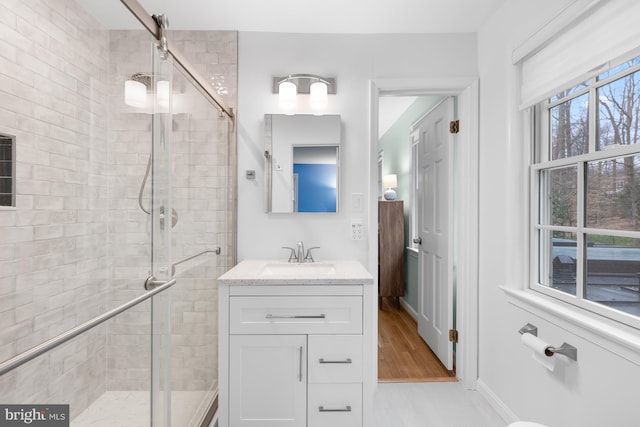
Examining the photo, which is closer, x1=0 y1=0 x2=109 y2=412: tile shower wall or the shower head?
x1=0 y1=0 x2=109 y2=412: tile shower wall

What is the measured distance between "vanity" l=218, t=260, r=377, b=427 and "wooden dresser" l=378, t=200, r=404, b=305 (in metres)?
2.35

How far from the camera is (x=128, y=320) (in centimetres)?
108

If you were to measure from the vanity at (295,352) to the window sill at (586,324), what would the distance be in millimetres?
816

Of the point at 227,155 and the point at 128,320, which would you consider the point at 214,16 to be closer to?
the point at 227,155

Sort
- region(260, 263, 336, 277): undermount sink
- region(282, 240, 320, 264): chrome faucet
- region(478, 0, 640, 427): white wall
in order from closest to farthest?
region(478, 0, 640, 427): white wall
region(260, 263, 336, 277): undermount sink
region(282, 240, 320, 264): chrome faucet

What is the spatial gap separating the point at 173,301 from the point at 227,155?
100 centimetres

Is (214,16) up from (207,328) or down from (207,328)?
Result: up

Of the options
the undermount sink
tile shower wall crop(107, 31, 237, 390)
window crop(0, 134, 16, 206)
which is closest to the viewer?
window crop(0, 134, 16, 206)

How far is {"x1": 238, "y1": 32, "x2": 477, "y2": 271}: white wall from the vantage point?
223 cm

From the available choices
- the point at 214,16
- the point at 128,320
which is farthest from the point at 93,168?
the point at 214,16

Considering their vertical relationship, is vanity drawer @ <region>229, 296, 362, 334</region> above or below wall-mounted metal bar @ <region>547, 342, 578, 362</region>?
above

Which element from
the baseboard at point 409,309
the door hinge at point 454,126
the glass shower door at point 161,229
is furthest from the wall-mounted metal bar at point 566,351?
the baseboard at point 409,309

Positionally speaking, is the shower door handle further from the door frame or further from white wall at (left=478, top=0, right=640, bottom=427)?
white wall at (left=478, top=0, right=640, bottom=427)
